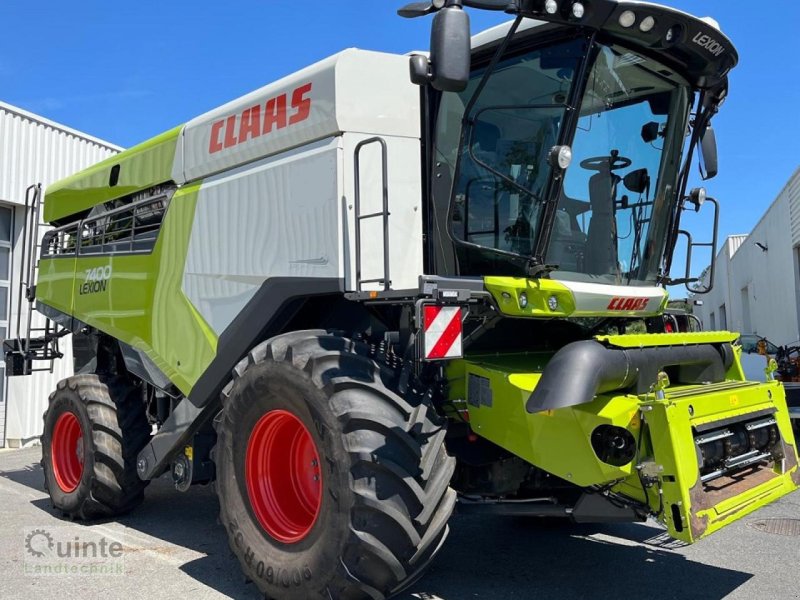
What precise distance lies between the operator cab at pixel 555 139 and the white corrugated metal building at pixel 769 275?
29.6 feet

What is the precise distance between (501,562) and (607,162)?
254 cm

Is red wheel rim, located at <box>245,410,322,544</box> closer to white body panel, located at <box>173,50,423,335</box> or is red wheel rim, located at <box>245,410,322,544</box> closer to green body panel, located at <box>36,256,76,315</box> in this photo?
white body panel, located at <box>173,50,423,335</box>

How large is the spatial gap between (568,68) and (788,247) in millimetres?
19610

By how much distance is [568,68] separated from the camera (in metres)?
3.88

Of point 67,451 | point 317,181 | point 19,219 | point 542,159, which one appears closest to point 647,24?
point 542,159

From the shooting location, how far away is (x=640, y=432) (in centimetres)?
329

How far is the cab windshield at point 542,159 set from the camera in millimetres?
3938

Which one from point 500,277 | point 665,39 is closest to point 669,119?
point 665,39

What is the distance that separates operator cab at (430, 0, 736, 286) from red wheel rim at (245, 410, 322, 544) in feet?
4.10

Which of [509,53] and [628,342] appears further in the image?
[509,53]

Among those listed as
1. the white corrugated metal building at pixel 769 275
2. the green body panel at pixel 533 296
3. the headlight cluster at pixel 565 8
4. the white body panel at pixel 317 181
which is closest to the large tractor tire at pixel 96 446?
the white body panel at pixel 317 181

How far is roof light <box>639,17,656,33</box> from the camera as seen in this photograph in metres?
3.80

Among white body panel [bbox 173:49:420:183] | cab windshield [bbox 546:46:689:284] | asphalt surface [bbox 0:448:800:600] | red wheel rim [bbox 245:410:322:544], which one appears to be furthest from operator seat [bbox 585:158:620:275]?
red wheel rim [bbox 245:410:322:544]

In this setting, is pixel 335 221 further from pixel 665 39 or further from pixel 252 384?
pixel 665 39
